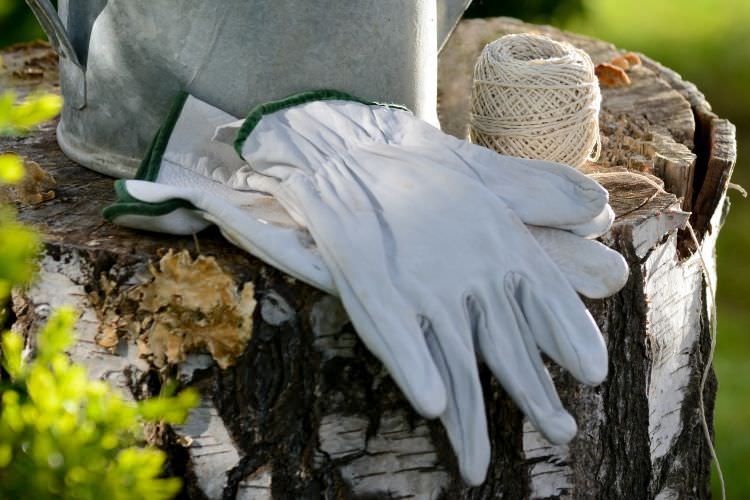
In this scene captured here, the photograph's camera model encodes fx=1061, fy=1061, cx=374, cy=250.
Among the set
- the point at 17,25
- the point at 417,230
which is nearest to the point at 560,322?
the point at 417,230

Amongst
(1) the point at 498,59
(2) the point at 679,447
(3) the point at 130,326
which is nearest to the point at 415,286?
(3) the point at 130,326

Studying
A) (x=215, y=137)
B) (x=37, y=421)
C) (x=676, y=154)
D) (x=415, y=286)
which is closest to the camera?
(x=37, y=421)

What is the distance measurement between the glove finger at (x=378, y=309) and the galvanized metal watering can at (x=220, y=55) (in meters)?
0.28

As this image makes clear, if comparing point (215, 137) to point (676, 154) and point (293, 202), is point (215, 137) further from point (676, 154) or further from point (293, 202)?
point (676, 154)

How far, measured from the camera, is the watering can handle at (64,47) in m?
1.36

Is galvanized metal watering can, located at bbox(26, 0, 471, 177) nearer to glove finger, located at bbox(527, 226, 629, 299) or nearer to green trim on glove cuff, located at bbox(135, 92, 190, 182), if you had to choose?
green trim on glove cuff, located at bbox(135, 92, 190, 182)

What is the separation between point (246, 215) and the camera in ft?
3.83

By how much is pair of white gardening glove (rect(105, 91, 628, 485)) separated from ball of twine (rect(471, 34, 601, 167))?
0.53 ft

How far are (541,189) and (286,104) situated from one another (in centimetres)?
33

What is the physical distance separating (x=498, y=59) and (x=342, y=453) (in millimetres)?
585

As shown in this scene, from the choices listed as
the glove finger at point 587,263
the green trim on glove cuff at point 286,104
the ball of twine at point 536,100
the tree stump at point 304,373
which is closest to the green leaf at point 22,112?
the tree stump at point 304,373

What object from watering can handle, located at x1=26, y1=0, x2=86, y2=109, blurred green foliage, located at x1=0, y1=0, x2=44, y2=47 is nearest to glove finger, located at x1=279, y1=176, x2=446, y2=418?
watering can handle, located at x1=26, y1=0, x2=86, y2=109

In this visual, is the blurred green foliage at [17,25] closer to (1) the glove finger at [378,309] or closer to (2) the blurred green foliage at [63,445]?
(1) the glove finger at [378,309]

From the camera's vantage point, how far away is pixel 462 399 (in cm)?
108
